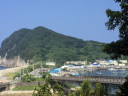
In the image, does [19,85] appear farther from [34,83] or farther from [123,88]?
[123,88]

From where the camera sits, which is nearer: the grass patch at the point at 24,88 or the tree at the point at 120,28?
the tree at the point at 120,28

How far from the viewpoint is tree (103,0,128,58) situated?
1583cm

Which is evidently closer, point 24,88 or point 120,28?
point 120,28

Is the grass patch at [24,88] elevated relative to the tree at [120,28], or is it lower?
lower

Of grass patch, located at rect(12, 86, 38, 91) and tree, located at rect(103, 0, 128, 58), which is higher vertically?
tree, located at rect(103, 0, 128, 58)

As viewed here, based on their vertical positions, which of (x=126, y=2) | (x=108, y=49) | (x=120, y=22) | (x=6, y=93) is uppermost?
(x=126, y=2)

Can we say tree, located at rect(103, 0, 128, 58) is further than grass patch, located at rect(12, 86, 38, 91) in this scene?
No

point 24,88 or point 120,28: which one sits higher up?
point 120,28

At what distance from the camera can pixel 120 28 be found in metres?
16.2

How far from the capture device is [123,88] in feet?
51.1

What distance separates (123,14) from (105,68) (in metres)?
108

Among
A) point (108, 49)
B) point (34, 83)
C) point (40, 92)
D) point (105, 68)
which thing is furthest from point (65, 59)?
point (108, 49)

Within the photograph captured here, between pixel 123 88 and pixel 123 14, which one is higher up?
pixel 123 14

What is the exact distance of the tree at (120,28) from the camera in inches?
623
